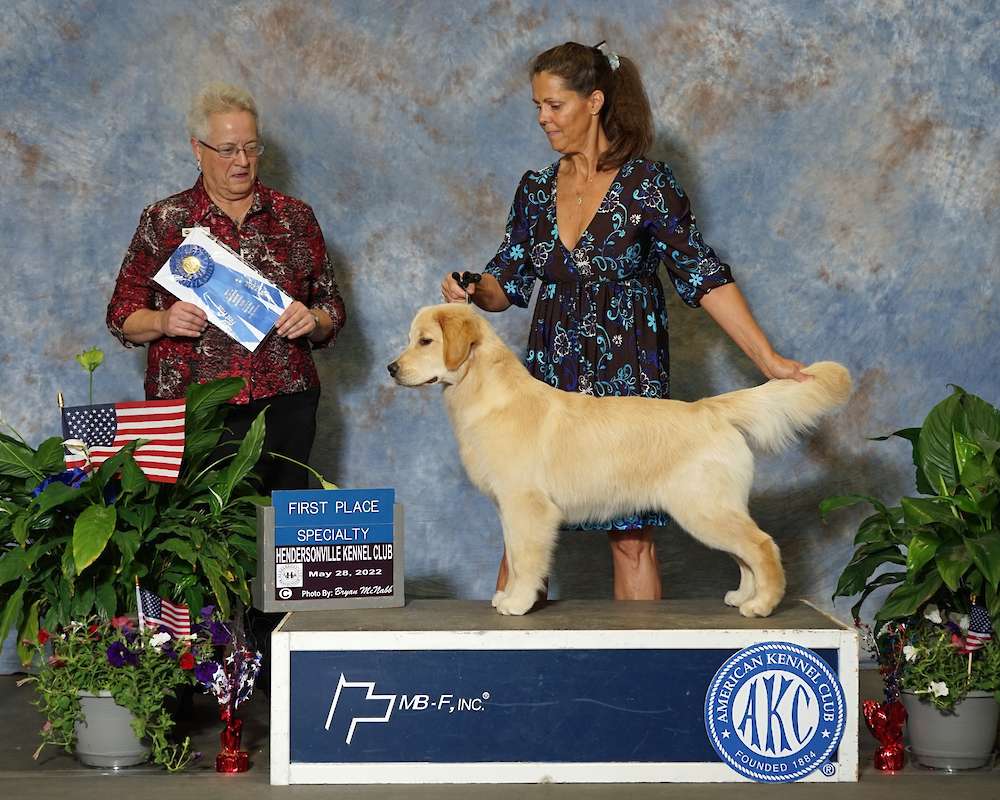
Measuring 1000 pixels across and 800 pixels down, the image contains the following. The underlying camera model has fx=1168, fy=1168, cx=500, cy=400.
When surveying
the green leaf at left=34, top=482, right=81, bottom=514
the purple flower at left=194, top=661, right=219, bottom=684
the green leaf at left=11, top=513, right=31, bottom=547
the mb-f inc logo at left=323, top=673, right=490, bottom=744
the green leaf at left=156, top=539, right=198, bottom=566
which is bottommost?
the mb-f inc logo at left=323, top=673, right=490, bottom=744

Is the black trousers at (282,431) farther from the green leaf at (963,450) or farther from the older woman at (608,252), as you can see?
the green leaf at (963,450)

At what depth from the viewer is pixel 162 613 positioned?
10.1ft

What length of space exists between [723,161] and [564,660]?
2.50 metres

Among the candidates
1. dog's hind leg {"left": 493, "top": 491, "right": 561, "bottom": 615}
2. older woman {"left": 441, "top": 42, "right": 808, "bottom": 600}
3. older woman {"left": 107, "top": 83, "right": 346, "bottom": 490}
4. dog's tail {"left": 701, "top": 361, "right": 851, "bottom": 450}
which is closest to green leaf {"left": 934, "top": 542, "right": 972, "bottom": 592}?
dog's tail {"left": 701, "top": 361, "right": 851, "bottom": 450}

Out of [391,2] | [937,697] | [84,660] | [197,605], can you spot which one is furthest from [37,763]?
[391,2]

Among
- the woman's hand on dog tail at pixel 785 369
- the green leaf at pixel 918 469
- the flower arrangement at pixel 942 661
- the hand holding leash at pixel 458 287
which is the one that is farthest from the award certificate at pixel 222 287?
the flower arrangement at pixel 942 661

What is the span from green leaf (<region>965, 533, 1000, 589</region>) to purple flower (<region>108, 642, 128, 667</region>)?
7.04 feet

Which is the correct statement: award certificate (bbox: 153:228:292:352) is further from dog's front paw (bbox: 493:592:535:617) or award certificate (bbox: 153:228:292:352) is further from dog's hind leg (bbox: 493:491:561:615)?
dog's front paw (bbox: 493:592:535:617)

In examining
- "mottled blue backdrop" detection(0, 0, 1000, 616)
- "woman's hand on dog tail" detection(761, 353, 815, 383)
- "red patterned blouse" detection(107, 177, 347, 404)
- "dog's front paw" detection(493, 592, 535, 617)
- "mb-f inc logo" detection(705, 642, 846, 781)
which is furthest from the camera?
"mottled blue backdrop" detection(0, 0, 1000, 616)

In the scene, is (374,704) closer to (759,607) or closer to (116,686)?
(116,686)

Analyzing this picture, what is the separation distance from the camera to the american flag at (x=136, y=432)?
3113 millimetres

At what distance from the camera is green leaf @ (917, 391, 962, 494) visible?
3.17 metres

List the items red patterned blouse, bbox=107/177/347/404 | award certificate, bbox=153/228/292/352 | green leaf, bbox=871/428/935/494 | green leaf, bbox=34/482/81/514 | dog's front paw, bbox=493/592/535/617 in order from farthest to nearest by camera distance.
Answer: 1. red patterned blouse, bbox=107/177/347/404
2. award certificate, bbox=153/228/292/352
3. green leaf, bbox=871/428/935/494
4. dog's front paw, bbox=493/592/535/617
5. green leaf, bbox=34/482/81/514

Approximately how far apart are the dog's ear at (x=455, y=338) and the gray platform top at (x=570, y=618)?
653mm
